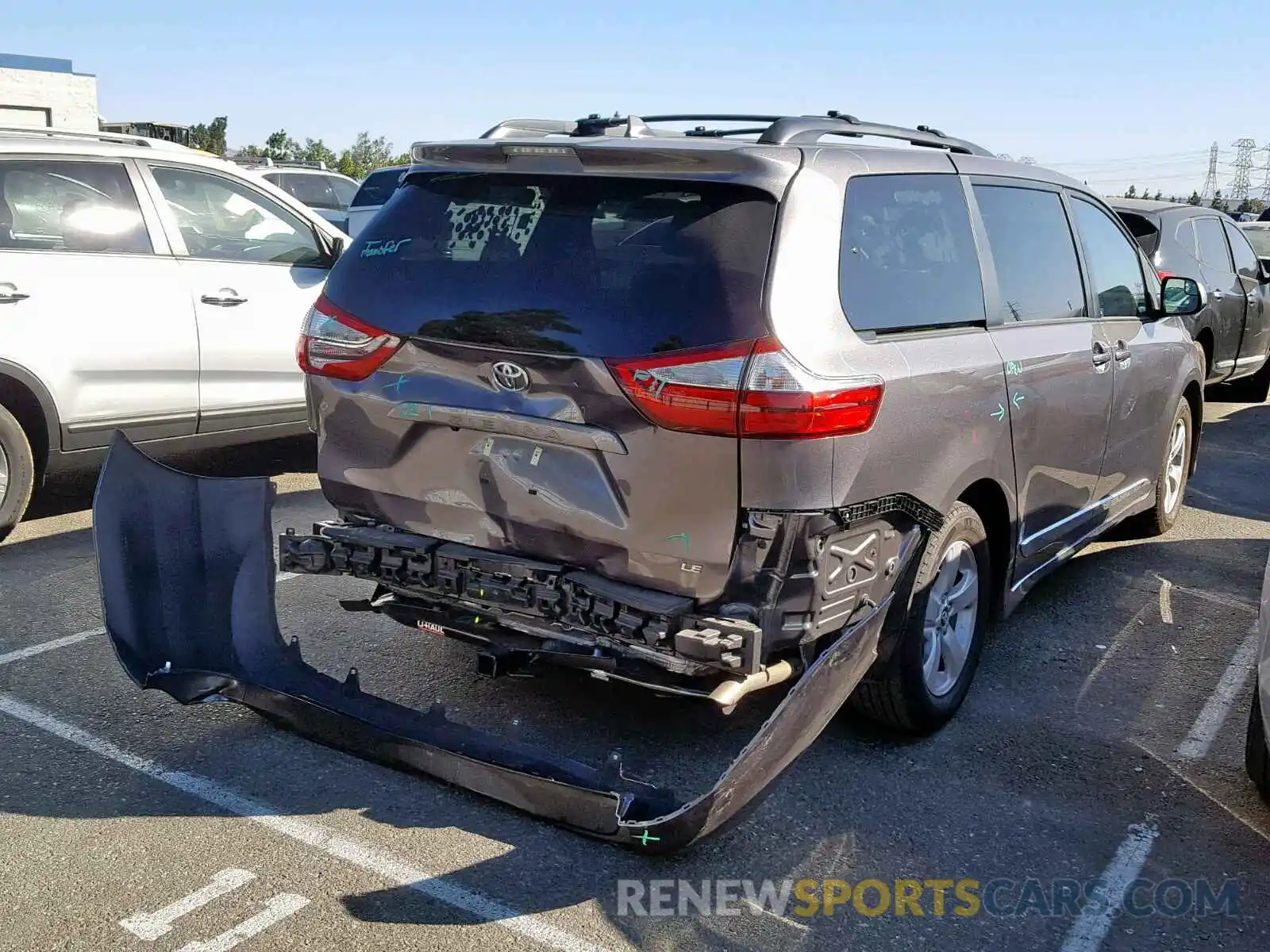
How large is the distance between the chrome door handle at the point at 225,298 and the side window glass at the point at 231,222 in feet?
0.67

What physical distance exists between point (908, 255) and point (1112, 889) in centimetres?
193

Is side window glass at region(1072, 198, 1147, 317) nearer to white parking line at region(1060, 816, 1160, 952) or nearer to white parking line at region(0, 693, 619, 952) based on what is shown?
white parking line at region(1060, 816, 1160, 952)

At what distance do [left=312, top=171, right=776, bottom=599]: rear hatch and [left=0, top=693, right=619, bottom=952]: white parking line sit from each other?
93 centimetres

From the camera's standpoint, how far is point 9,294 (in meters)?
5.87

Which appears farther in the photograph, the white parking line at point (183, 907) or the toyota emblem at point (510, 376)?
the toyota emblem at point (510, 376)

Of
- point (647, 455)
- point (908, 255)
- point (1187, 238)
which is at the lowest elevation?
point (647, 455)

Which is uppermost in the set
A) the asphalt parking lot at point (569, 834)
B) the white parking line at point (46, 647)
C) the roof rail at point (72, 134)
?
the roof rail at point (72, 134)

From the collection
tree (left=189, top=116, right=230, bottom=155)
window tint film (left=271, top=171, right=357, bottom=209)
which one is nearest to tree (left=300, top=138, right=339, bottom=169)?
tree (left=189, top=116, right=230, bottom=155)

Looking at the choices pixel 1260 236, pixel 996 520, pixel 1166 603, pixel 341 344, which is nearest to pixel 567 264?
pixel 341 344

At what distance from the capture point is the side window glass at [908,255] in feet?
11.8

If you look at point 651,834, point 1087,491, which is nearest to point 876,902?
point 651,834

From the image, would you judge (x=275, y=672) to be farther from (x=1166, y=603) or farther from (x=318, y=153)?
(x=318, y=153)

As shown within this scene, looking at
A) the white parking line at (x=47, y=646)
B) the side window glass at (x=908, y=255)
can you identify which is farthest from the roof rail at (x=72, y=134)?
the side window glass at (x=908, y=255)

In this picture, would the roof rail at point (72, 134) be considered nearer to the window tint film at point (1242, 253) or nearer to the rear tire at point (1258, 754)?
the rear tire at point (1258, 754)
